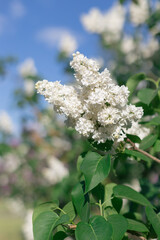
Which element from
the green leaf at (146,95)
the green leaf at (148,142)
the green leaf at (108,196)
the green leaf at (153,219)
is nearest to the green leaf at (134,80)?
the green leaf at (146,95)

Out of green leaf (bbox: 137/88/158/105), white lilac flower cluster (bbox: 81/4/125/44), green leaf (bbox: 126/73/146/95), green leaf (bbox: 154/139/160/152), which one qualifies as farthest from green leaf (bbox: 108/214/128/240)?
white lilac flower cluster (bbox: 81/4/125/44)

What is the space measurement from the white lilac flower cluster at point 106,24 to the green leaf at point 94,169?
5776 millimetres

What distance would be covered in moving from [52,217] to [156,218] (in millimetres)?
324

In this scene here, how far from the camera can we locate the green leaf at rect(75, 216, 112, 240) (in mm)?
852

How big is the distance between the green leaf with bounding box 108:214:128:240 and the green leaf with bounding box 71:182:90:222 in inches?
3.1

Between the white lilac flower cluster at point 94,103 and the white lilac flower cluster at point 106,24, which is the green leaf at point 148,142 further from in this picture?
the white lilac flower cluster at point 106,24

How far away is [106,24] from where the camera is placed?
6.71 metres

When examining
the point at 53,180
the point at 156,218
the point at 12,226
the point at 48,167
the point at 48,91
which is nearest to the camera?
the point at 156,218

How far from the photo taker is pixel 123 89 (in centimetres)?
101

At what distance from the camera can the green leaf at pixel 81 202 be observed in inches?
37.9

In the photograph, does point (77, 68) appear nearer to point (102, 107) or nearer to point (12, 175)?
point (102, 107)

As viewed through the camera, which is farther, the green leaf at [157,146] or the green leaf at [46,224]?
the green leaf at [157,146]

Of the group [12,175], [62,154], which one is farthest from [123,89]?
[12,175]

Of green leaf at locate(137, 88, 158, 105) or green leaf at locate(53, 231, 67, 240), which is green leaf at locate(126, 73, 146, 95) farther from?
green leaf at locate(53, 231, 67, 240)
